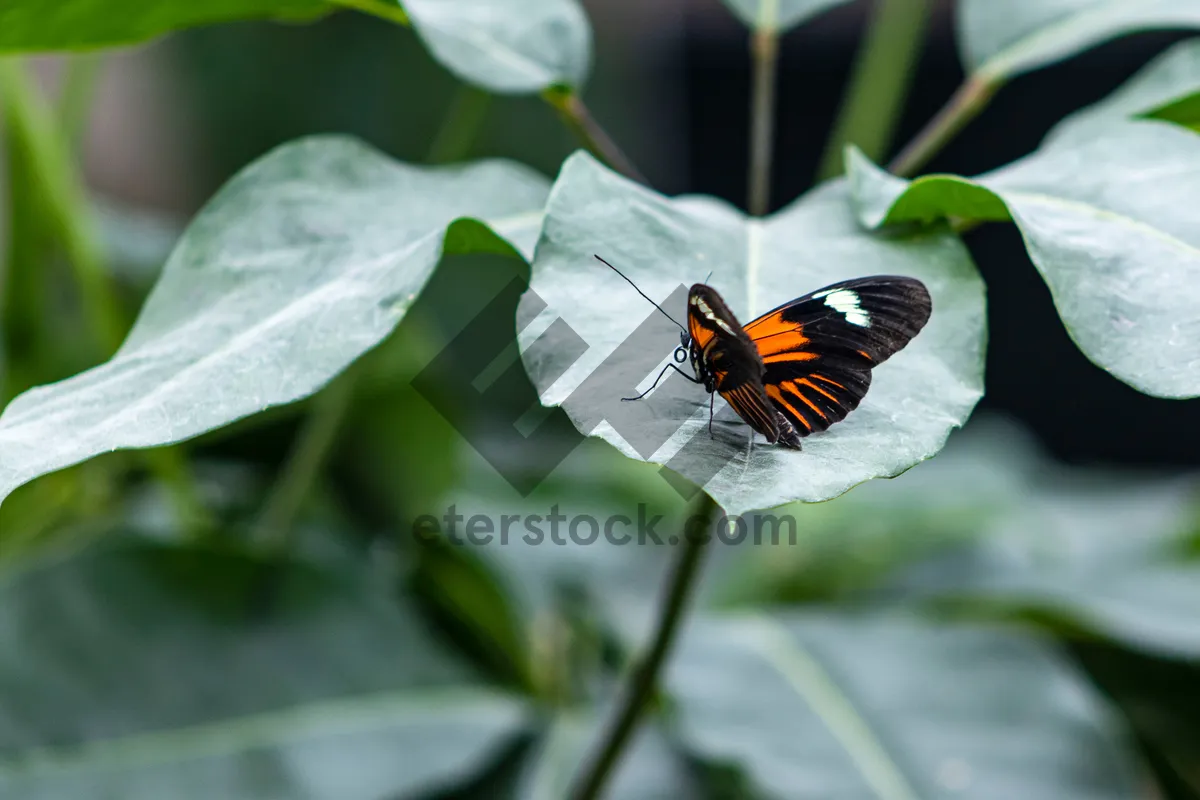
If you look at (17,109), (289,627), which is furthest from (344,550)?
(17,109)

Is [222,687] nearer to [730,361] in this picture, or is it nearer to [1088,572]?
[730,361]

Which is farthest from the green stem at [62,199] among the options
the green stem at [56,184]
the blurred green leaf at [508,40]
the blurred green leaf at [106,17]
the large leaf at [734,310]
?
the large leaf at [734,310]

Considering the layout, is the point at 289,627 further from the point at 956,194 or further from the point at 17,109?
the point at 956,194

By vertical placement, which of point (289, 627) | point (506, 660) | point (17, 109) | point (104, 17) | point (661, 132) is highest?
point (104, 17)

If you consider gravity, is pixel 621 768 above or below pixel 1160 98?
below

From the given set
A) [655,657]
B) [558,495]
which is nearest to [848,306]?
[655,657]

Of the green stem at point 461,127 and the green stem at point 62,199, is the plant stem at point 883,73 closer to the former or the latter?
the green stem at point 461,127
